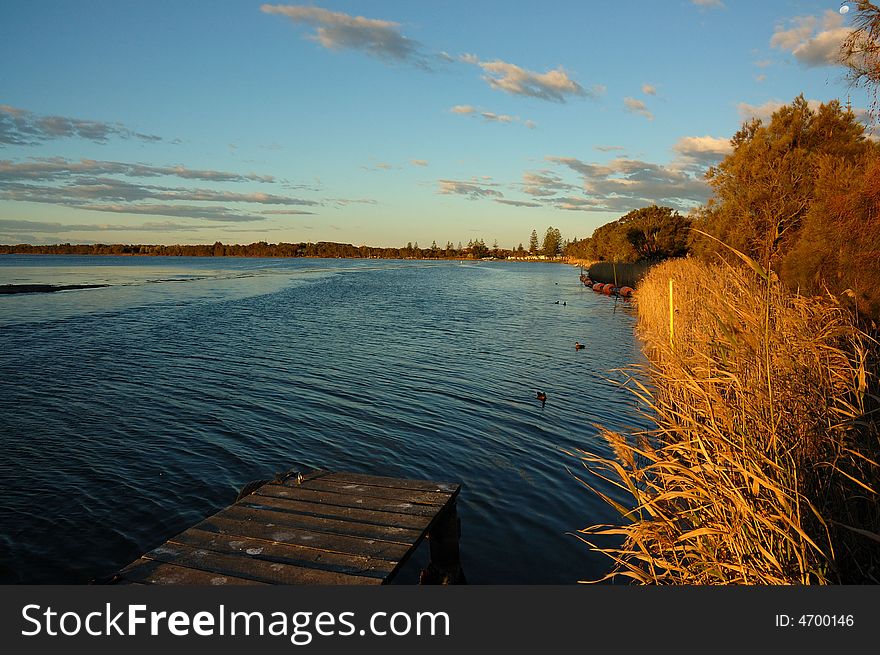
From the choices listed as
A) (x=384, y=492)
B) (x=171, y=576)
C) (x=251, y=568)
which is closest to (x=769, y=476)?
(x=384, y=492)

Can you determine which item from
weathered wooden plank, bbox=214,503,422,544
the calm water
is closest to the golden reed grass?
weathered wooden plank, bbox=214,503,422,544

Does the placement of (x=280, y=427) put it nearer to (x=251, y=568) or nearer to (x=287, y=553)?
(x=287, y=553)

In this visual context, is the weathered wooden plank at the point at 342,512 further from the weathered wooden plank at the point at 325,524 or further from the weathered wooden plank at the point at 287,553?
the weathered wooden plank at the point at 287,553

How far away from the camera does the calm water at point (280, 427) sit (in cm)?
779

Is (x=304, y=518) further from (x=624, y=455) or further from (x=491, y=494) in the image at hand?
(x=491, y=494)

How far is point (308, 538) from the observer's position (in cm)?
544

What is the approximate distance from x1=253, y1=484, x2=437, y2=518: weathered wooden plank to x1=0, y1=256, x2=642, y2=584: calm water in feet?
4.88

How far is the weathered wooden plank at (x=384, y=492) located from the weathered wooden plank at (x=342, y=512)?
0.39 metres

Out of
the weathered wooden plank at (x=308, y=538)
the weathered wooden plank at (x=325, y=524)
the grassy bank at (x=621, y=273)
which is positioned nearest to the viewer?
the weathered wooden plank at (x=308, y=538)

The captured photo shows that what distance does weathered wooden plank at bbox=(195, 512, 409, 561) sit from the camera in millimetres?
5215

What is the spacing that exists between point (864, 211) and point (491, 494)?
15315 mm

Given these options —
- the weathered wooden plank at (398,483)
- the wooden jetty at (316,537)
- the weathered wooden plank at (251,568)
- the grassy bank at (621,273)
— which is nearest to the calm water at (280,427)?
the weathered wooden plank at (398,483)

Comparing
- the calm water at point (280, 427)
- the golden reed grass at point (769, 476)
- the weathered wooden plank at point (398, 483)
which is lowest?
the calm water at point (280, 427)

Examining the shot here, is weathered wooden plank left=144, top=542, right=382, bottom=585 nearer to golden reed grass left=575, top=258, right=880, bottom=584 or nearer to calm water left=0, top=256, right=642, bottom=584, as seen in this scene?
golden reed grass left=575, top=258, right=880, bottom=584
